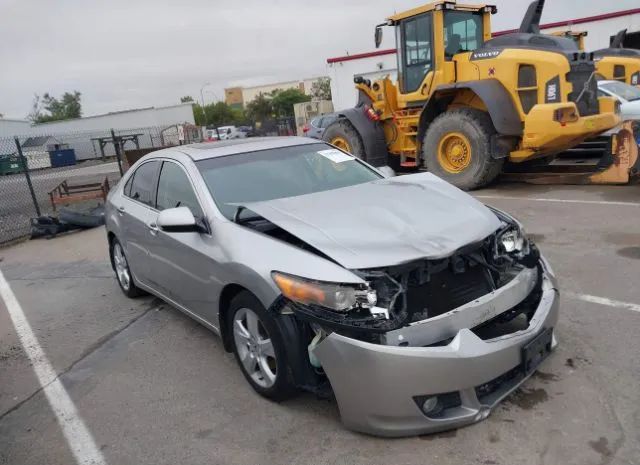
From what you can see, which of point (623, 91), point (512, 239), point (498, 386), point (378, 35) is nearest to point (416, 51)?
point (378, 35)

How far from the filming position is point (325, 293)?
2.65 m

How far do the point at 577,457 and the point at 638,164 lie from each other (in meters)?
7.11

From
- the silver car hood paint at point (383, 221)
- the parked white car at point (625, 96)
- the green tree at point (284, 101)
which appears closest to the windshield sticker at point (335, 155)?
the silver car hood paint at point (383, 221)

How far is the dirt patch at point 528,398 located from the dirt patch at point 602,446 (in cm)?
36

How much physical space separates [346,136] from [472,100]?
9.08 ft

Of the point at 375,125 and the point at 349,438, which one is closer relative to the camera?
the point at 349,438

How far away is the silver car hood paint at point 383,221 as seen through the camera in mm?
2766

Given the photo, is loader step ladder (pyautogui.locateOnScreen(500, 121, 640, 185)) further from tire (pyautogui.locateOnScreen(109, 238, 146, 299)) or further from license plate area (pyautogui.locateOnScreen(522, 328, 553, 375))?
tire (pyautogui.locateOnScreen(109, 238, 146, 299))

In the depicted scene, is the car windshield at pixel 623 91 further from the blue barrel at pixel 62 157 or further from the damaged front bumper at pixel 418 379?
Result: the blue barrel at pixel 62 157

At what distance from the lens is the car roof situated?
13.9 feet

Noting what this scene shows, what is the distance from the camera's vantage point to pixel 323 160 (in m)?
4.41

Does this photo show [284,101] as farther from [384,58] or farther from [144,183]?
[144,183]

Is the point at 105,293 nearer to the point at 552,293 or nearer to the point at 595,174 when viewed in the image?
the point at 552,293

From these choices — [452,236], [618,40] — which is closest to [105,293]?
[452,236]
